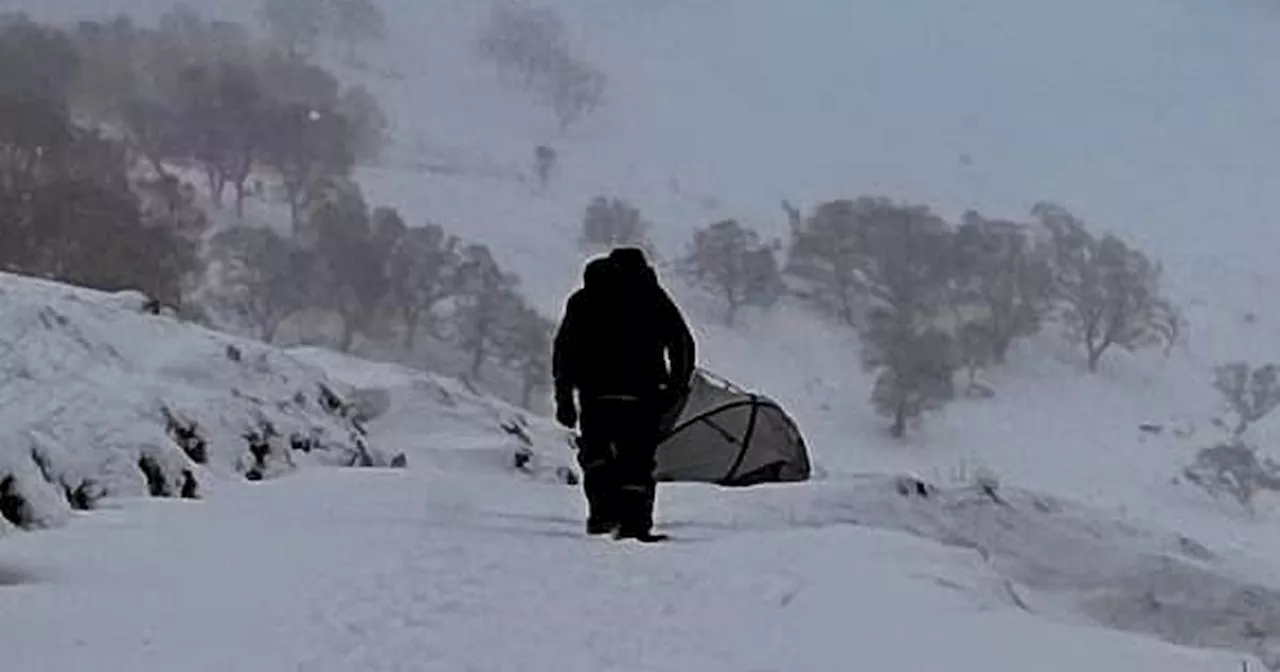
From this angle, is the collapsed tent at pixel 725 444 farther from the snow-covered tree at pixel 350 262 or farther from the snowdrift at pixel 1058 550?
the snow-covered tree at pixel 350 262

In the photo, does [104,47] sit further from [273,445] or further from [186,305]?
[273,445]

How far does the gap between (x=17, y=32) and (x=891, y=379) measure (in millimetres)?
40362

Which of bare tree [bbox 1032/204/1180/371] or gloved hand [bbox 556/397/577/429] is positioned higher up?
gloved hand [bbox 556/397/577/429]

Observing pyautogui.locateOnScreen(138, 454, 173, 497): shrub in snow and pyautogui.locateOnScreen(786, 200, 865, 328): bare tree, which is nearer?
pyautogui.locateOnScreen(138, 454, 173, 497): shrub in snow

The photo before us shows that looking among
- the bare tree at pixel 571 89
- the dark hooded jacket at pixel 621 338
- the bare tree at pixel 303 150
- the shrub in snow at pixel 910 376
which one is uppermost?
the bare tree at pixel 571 89

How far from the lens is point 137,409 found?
909 cm

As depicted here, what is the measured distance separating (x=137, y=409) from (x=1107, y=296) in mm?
58566

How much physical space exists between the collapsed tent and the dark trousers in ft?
23.5

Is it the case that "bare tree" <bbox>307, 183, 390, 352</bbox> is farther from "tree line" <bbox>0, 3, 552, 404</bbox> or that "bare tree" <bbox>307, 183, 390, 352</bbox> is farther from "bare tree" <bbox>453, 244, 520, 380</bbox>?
"bare tree" <bbox>453, 244, 520, 380</bbox>

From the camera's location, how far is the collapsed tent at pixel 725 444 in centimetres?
1541

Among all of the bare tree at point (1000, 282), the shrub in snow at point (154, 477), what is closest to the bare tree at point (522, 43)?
the bare tree at point (1000, 282)

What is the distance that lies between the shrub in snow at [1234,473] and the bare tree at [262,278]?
27045mm

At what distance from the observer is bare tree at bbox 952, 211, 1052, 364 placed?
193ft

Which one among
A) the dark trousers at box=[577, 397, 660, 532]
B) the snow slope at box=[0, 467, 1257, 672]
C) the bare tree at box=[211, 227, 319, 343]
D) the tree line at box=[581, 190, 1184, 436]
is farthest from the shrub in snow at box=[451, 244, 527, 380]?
the snow slope at box=[0, 467, 1257, 672]
